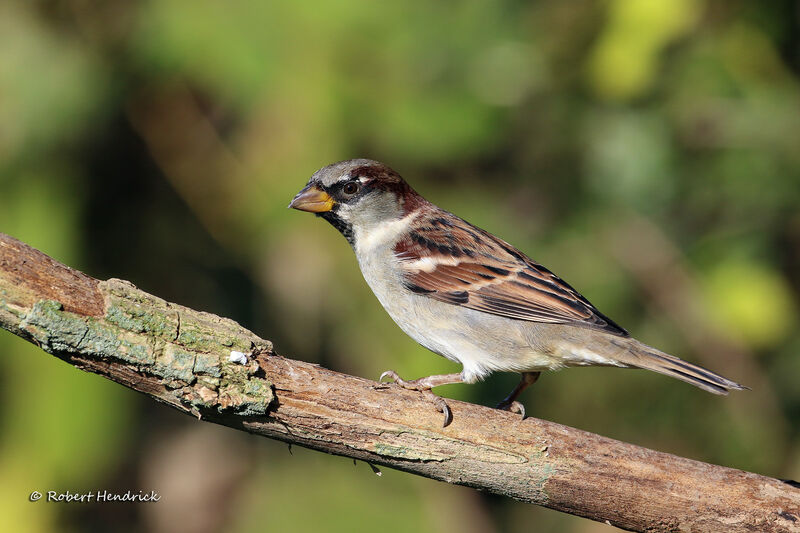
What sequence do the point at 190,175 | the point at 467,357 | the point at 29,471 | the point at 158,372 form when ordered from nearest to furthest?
the point at 158,372 < the point at 467,357 < the point at 29,471 < the point at 190,175

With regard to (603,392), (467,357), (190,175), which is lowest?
(467,357)

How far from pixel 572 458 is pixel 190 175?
9.09ft

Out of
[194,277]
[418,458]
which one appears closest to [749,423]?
[418,458]

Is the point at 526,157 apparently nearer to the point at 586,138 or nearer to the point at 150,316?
the point at 586,138

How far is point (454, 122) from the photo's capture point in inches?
166

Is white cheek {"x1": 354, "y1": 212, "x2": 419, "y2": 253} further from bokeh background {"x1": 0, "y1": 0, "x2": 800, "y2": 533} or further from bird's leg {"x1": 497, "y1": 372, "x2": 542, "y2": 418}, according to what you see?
bird's leg {"x1": 497, "y1": 372, "x2": 542, "y2": 418}

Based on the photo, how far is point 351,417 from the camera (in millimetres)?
2605

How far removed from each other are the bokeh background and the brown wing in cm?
40

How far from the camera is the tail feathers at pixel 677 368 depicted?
120 inches

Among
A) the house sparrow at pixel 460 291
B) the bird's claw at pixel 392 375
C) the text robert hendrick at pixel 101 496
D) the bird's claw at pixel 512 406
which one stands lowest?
the text robert hendrick at pixel 101 496

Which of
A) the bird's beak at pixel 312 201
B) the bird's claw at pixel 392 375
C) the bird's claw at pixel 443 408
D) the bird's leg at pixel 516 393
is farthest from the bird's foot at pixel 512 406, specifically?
the bird's beak at pixel 312 201

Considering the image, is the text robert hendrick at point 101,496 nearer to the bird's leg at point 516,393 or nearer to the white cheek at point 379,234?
the white cheek at point 379,234

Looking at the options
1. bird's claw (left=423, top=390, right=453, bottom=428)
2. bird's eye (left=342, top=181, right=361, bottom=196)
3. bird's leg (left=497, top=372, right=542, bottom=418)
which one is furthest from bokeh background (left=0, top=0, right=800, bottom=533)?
bird's claw (left=423, top=390, right=453, bottom=428)

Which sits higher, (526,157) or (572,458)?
(526,157)
